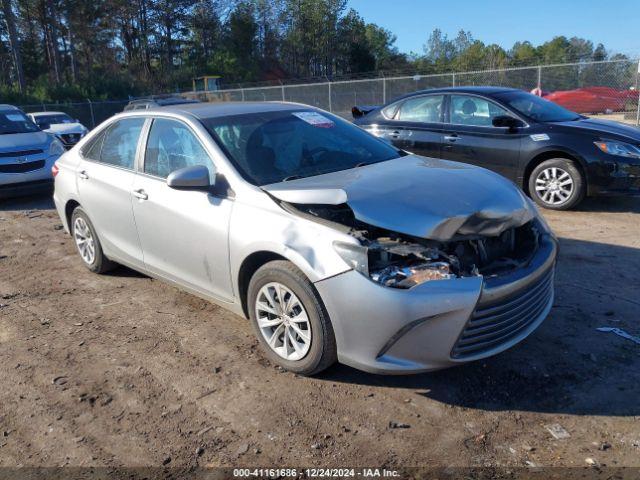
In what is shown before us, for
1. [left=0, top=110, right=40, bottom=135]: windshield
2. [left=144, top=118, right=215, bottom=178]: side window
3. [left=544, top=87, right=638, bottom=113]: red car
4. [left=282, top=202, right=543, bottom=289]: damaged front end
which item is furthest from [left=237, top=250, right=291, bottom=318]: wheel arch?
[left=544, top=87, right=638, bottom=113]: red car

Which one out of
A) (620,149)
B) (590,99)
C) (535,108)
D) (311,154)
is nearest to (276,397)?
(311,154)

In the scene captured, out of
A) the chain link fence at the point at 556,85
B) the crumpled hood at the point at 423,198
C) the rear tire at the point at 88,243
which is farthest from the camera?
the chain link fence at the point at 556,85

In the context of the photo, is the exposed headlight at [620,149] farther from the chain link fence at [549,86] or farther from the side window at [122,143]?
the chain link fence at [549,86]

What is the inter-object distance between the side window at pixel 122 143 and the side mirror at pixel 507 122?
485 cm

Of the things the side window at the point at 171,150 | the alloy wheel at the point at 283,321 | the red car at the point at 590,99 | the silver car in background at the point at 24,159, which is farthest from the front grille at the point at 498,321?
the red car at the point at 590,99

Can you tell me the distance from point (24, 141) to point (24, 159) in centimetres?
45

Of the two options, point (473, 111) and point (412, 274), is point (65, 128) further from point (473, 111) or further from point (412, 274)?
point (412, 274)

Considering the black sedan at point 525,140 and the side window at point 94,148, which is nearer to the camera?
the side window at point 94,148

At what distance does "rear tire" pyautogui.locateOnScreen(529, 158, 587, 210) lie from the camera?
7.11 meters

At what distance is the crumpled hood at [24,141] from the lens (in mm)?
9273

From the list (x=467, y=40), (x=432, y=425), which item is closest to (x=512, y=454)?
(x=432, y=425)

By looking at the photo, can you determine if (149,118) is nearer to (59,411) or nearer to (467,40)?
(59,411)

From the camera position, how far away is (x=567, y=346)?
376cm

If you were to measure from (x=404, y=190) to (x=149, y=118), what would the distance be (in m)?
2.39
